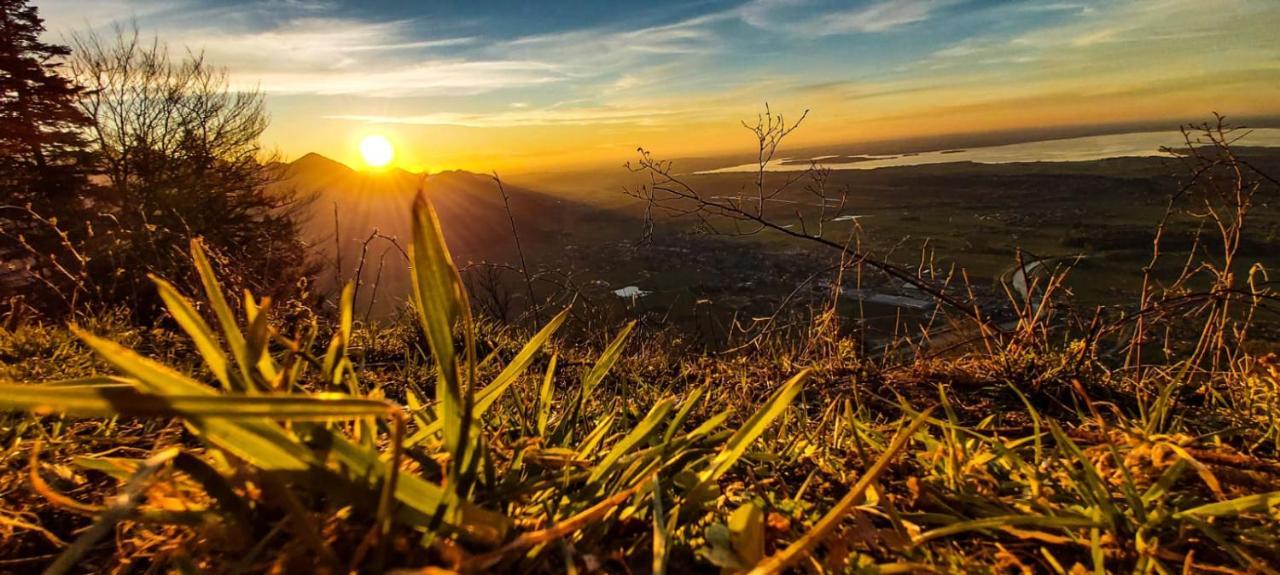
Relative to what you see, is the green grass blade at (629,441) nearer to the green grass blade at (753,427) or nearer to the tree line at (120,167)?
the green grass blade at (753,427)

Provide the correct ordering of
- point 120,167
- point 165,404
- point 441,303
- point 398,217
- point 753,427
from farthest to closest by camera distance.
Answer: point 398,217 < point 120,167 < point 753,427 < point 441,303 < point 165,404

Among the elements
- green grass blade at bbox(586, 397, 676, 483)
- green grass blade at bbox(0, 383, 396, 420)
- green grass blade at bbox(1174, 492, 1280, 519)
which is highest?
green grass blade at bbox(0, 383, 396, 420)

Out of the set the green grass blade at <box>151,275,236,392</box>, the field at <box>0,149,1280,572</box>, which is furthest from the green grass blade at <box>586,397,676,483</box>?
the green grass blade at <box>151,275,236,392</box>

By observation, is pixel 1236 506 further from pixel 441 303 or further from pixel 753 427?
pixel 441 303

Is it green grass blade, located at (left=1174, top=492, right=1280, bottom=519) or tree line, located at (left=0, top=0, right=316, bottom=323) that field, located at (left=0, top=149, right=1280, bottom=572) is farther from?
tree line, located at (left=0, top=0, right=316, bottom=323)

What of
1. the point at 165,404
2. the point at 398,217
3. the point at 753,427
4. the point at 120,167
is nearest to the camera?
the point at 165,404

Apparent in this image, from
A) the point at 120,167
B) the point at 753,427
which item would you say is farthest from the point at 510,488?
the point at 120,167

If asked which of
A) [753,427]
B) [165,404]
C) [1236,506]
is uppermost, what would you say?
[165,404]

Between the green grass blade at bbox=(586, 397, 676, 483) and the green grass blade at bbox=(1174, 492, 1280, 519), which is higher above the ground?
the green grass blade at bbox=(586, 397, 676, 483)
